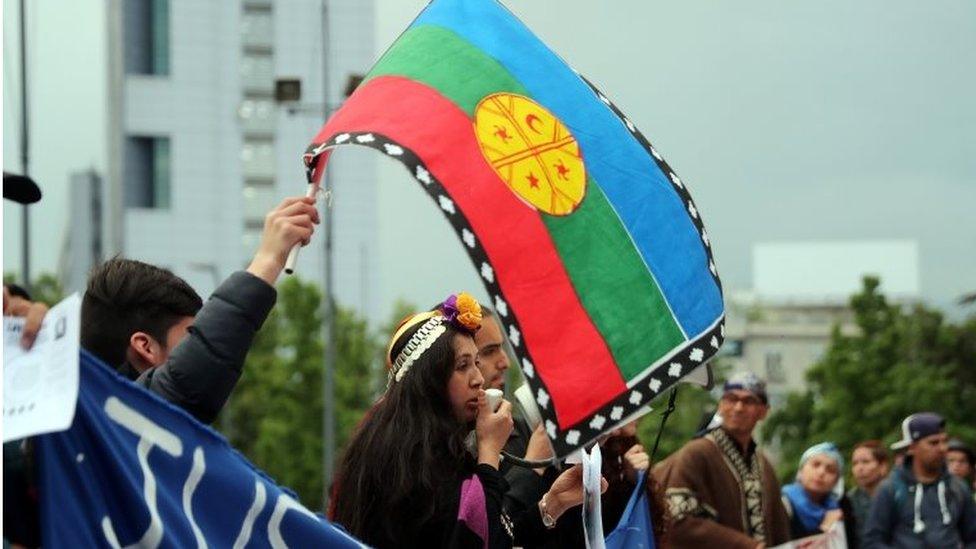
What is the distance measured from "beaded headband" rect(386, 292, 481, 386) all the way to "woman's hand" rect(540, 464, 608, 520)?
0.62 meters

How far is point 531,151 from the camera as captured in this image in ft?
17.2

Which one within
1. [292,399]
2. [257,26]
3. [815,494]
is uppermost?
[257,26]

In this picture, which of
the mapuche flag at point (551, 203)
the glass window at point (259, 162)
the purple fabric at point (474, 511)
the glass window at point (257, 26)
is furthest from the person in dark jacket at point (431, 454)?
the glass window at point (257, 26)

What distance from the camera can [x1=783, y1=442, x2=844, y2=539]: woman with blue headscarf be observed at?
1226 cm

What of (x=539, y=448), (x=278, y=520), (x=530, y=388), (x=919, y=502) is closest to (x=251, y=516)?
(x=278, y=520)

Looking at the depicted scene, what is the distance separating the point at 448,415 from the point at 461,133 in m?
1.16

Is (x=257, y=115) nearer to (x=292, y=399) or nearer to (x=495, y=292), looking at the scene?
(x=292, y=399)

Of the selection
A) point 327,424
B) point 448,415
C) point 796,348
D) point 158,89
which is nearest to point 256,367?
point 327,424

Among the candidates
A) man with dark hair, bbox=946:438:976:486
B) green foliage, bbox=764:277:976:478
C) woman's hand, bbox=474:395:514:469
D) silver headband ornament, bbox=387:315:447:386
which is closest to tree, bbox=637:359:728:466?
green foliage, bbox=764:277:976:478

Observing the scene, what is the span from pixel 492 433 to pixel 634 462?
1.63m

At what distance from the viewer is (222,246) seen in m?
106

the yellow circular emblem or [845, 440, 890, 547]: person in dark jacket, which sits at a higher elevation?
the yellow circular emblem

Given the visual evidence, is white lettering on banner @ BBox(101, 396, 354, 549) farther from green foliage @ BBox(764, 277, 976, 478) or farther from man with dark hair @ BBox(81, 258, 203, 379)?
green foliage @ BBox(764, 277, 976, 478)

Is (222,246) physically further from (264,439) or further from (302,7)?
(264,439)
